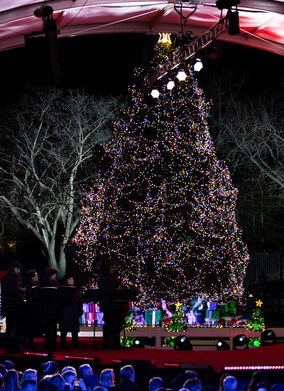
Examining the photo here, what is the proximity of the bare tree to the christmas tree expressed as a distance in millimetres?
11119

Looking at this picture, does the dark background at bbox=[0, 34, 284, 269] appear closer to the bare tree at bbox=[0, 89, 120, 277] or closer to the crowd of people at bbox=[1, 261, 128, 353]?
the bare tree at bbox=[0, 89, 120, 277]

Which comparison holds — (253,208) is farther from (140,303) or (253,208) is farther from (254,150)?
(140,303)

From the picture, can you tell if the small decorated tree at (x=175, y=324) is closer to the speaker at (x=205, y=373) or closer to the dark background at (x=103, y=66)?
the speaker at (x=205, y=373)

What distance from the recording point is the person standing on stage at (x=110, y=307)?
709 inches

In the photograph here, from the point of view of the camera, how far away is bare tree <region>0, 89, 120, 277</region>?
41.2 meters

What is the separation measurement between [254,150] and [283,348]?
23404mm

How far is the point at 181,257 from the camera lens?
28.6 meters

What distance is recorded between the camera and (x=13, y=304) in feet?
57.9

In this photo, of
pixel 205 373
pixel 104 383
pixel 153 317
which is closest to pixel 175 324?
pixel 153 317

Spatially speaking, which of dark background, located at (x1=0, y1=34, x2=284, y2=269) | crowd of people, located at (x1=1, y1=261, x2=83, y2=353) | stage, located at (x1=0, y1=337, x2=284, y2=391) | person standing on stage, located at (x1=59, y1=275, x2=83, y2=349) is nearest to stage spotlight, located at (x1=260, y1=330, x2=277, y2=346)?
stage, located at (x1=0, y1=337, x2=284, y2=391)

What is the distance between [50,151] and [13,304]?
24.4 meters

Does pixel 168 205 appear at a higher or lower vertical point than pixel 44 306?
higher

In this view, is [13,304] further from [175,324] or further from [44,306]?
[175,324]

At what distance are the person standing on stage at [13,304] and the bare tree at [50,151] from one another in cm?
2271
